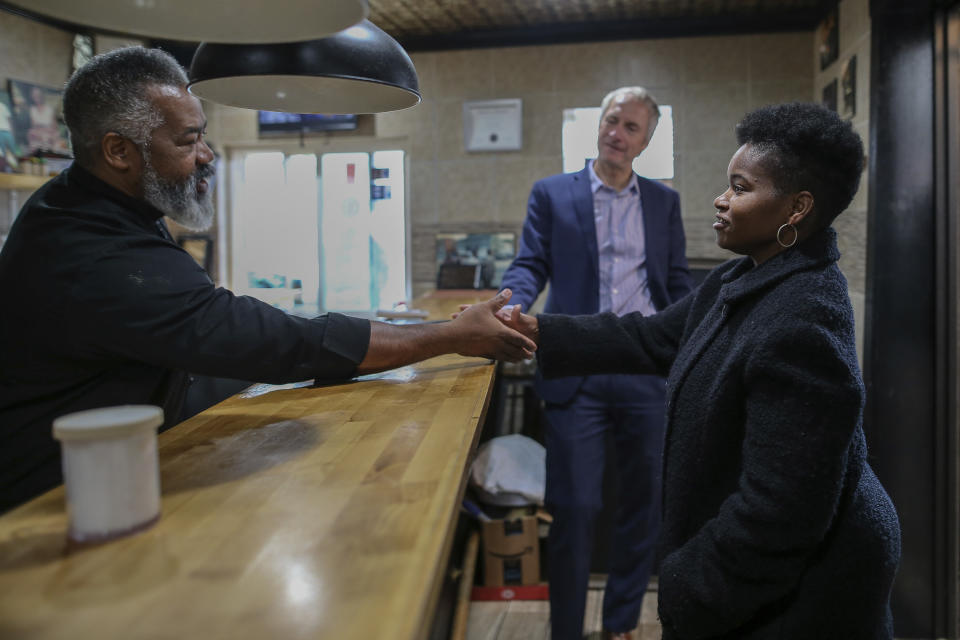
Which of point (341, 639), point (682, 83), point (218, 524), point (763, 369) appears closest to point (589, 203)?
point (763, 369)

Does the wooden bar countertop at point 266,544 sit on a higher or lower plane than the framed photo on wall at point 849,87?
lower

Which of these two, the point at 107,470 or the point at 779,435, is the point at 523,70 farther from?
the point at 107,470

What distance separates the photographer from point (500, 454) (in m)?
3.46

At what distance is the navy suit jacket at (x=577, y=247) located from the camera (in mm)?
2668

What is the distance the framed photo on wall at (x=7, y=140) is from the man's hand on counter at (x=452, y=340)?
351 cm

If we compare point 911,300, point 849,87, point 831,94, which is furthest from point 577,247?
point 831,94

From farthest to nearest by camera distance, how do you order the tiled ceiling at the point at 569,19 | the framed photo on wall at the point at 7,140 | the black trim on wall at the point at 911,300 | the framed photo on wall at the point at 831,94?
the tiled ceiling at the point at 569,19, the framed photo on wall at the point at 7,140, the framed photo on wall at the point at 831,94, the black trim on wall at the point at 911,300

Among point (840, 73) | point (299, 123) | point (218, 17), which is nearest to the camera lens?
point (218, 17)

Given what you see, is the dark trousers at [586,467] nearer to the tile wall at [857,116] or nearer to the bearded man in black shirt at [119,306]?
the bearded man in black shirt at [119,306]

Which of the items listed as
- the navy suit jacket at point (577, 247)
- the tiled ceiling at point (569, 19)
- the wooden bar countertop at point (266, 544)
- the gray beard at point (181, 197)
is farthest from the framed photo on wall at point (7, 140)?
the wooden bar countertop at point (266, 544)

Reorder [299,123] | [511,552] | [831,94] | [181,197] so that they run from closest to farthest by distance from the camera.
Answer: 1. [181,197]
2. [511,552]
3. [831,94]
4. [299,123]

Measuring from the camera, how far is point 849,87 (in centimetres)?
370

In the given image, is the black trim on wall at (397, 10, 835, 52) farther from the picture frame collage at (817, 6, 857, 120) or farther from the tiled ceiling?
the picture frame collage at (817, 6, 857, 120)

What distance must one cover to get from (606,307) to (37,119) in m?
3.68
